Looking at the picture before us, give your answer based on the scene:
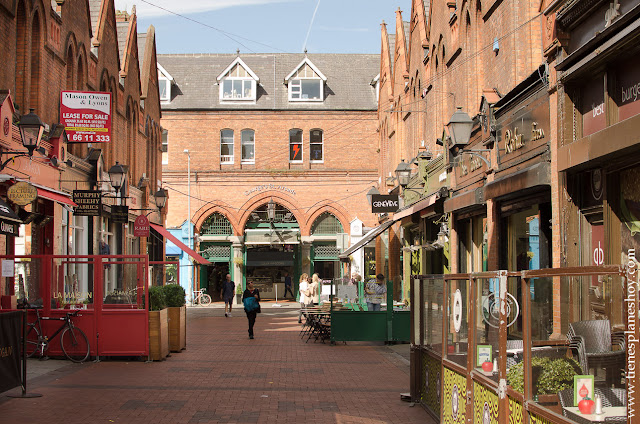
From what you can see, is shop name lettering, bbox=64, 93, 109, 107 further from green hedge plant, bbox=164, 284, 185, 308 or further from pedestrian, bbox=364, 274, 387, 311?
pedestrian, bbox=364, 274, 387, 311

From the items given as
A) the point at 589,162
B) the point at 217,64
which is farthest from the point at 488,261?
Answer: the point at 217,64

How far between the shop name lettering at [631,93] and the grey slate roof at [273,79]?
109ft

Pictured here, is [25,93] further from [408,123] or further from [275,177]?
[275,177]

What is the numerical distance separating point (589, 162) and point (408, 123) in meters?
19.2

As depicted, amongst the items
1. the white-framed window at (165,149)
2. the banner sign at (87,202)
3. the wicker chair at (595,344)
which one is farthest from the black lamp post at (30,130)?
the white-framed window at (165,149)

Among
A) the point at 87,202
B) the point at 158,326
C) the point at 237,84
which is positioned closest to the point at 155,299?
the point at 158,326

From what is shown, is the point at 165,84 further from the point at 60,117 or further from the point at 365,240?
the point at 60,117

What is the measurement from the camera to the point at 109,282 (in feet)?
52.7

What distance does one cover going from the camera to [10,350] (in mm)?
10172

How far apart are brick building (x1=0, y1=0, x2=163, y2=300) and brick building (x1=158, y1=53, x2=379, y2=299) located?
8.04 metres

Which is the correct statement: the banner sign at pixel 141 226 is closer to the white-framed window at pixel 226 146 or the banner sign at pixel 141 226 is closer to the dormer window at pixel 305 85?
the white-framed window at pixel 226 146

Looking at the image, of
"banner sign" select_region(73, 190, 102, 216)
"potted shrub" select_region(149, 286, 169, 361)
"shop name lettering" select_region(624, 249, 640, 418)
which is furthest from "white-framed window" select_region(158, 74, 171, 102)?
"shop name lettering" select_region(624, 249, 640, 418)

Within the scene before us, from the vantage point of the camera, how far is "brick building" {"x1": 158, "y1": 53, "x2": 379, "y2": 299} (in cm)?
4256

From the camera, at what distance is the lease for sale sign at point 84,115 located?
19828 mm
